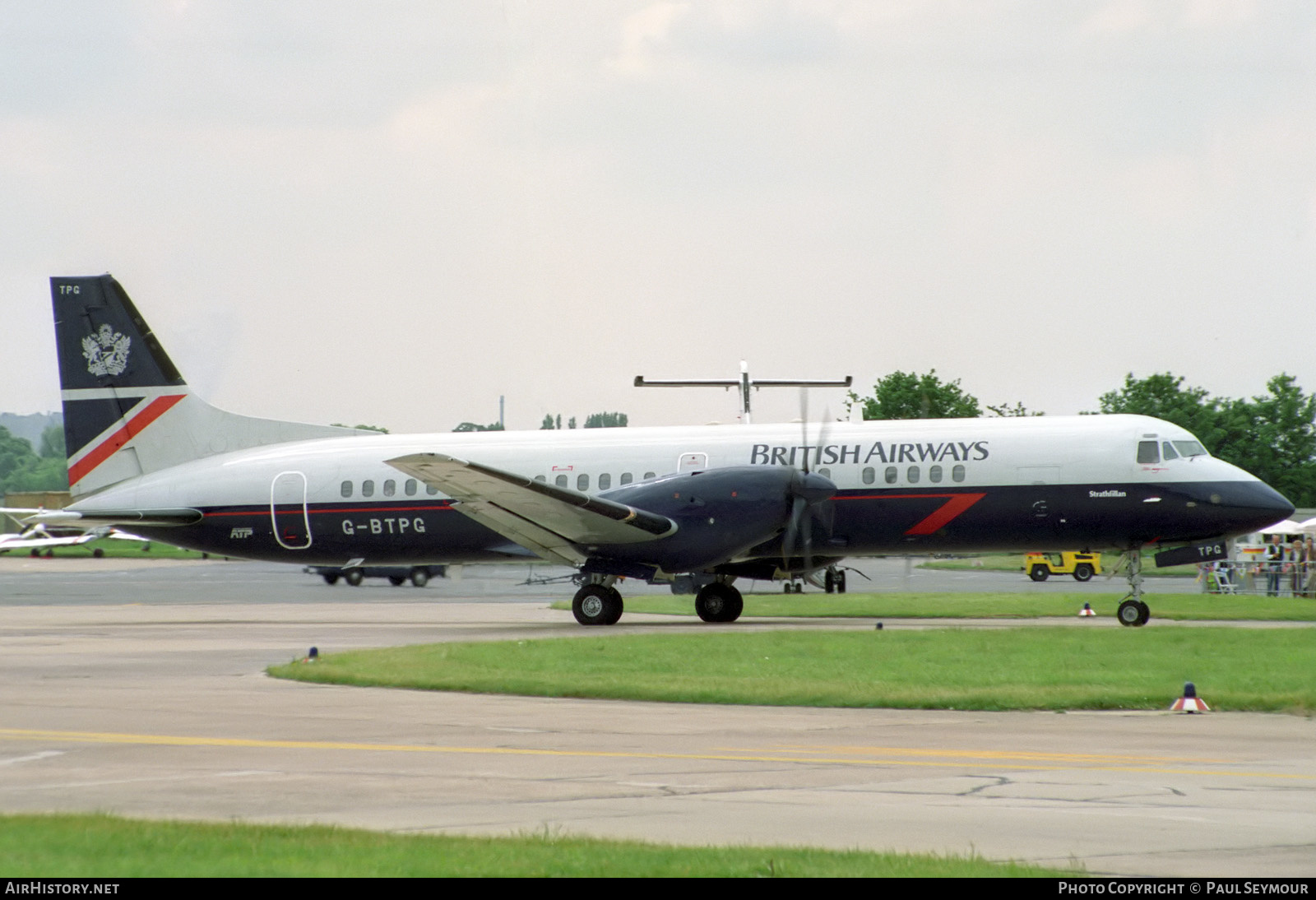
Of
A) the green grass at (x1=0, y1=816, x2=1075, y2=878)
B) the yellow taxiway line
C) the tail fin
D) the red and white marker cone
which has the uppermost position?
the tail fin

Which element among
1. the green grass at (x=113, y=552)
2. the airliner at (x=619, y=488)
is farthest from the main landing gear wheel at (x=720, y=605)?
the green grass at (x=113, y=552)

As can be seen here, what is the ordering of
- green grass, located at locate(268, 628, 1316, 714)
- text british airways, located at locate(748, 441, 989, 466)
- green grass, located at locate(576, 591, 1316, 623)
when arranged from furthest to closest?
green grass, located at locate(576, 591, 1316, 623) → text british airways, located at locate(748, 441, 989, 466) → green grass, located at locate(268, 628, 1316, 714)

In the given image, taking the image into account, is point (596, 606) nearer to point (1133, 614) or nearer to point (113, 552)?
point (1133, 614)

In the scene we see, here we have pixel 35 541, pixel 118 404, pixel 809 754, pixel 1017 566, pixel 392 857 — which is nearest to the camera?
pixel 392 857

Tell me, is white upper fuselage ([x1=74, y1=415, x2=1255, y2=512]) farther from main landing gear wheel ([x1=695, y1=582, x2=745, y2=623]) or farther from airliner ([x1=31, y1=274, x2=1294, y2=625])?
main landing gear wheel ([x1=695, y1=582, x2=745, y2=623])

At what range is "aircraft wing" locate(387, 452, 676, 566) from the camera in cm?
2600

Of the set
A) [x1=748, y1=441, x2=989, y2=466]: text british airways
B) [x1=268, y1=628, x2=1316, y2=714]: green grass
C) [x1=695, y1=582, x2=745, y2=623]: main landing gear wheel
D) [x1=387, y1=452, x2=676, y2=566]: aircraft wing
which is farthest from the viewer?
[x1=695, y1=582, x2=745, y2=623]: main landing gear wheel

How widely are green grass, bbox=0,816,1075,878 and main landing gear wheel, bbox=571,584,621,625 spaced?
65.0 ft

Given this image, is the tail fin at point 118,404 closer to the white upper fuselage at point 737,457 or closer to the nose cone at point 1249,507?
the white upper fuselage at point 737,457

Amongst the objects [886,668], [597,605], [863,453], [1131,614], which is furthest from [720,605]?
[886,668]

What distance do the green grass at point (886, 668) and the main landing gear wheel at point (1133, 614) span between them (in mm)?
2288

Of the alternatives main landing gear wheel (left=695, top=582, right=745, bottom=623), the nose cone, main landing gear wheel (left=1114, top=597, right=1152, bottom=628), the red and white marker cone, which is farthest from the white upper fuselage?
the red and white marker cone

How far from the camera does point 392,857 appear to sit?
748 cm

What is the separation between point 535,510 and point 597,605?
241 centimetres
